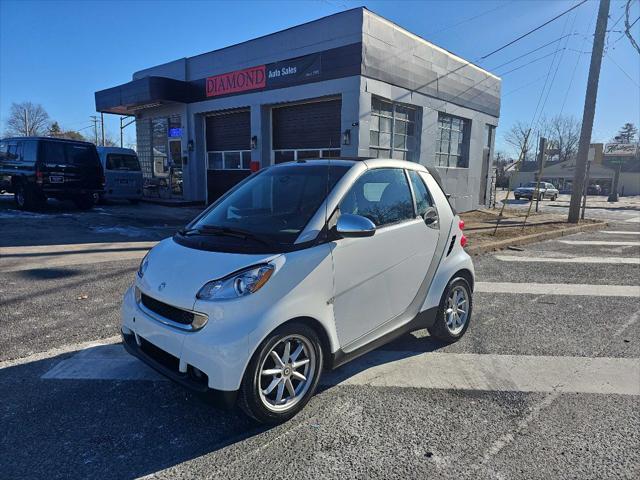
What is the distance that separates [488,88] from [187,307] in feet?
65.2

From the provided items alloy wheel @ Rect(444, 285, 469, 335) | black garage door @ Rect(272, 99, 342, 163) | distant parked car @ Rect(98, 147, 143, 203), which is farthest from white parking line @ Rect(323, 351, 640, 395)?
distant parked car @ Rect(98, 147, 143, 203)

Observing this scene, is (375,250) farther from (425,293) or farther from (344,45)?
(344,45)

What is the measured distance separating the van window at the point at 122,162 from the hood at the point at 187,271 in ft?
50.0

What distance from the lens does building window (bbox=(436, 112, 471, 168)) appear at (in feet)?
54.6

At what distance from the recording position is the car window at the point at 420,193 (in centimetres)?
393

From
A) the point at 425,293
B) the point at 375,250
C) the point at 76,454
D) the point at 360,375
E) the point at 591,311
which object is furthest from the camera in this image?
the point at 591,311

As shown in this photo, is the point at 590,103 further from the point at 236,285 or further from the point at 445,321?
the point at 236,285

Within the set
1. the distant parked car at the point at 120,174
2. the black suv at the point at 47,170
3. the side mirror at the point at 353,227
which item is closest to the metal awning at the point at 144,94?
the distant parked car at the point at 120,174

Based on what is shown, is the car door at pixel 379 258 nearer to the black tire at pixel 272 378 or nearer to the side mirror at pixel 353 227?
the side mirror at pixel 353 227

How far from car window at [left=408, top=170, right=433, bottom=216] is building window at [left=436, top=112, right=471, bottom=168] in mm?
13227

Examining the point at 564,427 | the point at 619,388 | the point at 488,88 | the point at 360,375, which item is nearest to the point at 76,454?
the point at 360,375

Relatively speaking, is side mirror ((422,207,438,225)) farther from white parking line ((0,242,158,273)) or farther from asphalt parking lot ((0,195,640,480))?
white parking line ((0,242,158,273))

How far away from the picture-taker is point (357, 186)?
3.38 m

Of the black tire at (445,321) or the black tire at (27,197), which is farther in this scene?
the black tire at (27,197)
